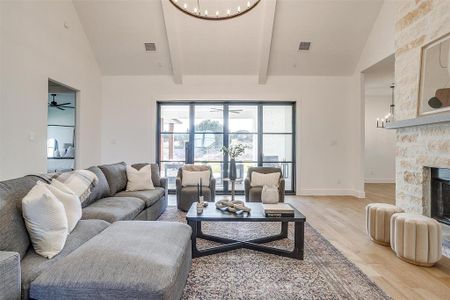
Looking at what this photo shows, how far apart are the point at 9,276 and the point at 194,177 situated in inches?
144

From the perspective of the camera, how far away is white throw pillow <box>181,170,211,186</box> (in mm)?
4898

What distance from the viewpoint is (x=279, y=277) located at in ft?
7.54

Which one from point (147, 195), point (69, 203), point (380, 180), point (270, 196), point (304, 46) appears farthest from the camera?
point (380, 180)

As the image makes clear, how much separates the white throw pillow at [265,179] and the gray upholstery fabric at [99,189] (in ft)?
8.23

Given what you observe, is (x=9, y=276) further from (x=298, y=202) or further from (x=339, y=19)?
(x=339, y=19)

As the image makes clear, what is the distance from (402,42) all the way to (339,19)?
1887 mm

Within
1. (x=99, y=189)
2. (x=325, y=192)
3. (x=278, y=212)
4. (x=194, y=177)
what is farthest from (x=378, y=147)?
(x=99, y=189)

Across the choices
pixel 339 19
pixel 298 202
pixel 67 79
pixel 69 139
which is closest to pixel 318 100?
pixel 339 19

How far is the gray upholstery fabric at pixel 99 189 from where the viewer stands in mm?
3170

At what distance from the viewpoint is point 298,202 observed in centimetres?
567

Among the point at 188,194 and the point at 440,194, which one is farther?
the point at 188,194

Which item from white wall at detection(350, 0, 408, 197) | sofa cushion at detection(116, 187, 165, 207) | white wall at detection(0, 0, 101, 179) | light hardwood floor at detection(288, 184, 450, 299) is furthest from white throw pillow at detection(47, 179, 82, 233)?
white wall at detection(350, 0, 408, 197)

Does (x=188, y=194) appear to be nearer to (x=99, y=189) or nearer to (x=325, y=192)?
(x=99, y=189)

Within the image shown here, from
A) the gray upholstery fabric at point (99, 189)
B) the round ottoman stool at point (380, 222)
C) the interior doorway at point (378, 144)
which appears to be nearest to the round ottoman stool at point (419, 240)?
the round ottoman stool at point (380, 222)
